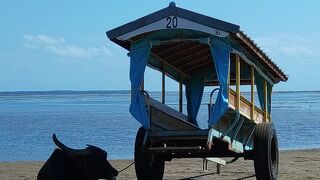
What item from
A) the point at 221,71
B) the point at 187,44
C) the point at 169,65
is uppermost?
the point at 187,44

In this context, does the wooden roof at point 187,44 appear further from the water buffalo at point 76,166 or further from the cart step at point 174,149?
the water buffalo at point 76,166

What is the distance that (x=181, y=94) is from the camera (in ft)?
40.4

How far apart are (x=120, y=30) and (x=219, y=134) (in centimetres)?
212

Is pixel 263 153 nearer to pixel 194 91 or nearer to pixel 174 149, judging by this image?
pixel 174 149

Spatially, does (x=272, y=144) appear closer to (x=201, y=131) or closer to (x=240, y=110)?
(x=240, y=110)

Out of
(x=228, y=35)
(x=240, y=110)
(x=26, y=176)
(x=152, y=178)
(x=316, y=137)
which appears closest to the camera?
(x=228, y=35)

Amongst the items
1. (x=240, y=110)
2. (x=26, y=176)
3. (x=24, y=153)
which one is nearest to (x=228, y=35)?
(x=240, y=110)

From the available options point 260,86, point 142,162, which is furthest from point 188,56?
point 142,162

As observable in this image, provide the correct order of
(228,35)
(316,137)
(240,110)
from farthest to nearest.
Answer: (316,137) < (240,110) < (228,35)

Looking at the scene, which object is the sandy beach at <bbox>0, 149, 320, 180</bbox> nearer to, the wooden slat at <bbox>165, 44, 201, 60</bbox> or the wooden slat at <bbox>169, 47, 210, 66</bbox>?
the wooden slat at <bbox>169, 47, 210, 66</bbox>

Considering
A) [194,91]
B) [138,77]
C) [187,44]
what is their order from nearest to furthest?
[138,77]
[187,44]
[194,91]

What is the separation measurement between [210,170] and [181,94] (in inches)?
106

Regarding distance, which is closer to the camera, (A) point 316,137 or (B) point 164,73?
(B) point 164,73

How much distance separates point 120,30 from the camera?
1027cm
